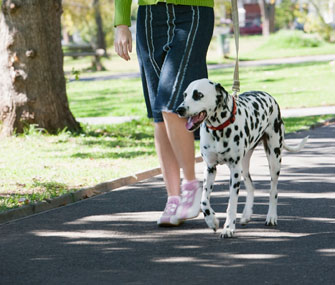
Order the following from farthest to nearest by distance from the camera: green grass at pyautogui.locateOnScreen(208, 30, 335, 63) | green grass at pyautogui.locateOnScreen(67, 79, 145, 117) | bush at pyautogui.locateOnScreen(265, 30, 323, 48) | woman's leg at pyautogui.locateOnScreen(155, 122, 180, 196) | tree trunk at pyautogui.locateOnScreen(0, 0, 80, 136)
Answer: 1. bush at pyautogui.locateOnScreen(265, 30, 323, 48)
2. green grass at pyautogui.locateOnScreen(208, 30, 335, 63)
3. green grass at pyautogui.locateOnScreen(67, 79, 145, 117)
4. tree trunk at pyautogui.locateOnScreen(0, 0, 80, 136)
5. woman's leg at pyautogui.locateOnScreen(155, 122, 180, 196)

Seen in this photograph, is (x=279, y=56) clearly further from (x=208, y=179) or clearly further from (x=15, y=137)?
(x=208, y=179)

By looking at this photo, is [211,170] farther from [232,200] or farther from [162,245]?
[162,245]

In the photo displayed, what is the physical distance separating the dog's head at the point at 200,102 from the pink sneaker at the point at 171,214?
36.9 inches

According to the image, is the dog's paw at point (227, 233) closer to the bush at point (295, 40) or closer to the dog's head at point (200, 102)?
the dog's head at point (200, 102)

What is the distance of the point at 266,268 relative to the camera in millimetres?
4965

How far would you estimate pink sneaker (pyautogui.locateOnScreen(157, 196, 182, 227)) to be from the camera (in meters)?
6.27

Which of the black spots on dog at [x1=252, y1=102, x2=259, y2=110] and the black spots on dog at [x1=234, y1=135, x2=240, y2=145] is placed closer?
the black spots on dog at [x1=234, y1=135, x2=240, y2=145]

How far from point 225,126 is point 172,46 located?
0.78 m

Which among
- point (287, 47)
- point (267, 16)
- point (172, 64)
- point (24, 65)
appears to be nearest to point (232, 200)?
point (172, 64)

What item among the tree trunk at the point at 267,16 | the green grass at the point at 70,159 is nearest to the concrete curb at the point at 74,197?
the green grass at the point at 70,159

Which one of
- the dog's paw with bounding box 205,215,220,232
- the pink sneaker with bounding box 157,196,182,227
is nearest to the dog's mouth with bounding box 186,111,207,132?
the dog's paw with bounding box 205,215,220,232

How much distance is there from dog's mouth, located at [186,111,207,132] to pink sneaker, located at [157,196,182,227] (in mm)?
937

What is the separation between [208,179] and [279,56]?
33131 millimetres

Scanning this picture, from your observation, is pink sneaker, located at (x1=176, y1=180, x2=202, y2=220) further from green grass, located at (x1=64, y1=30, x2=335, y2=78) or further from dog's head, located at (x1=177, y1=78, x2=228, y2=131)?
green grass, located at (x1=64, y1=30, x2=335, y2=78)
